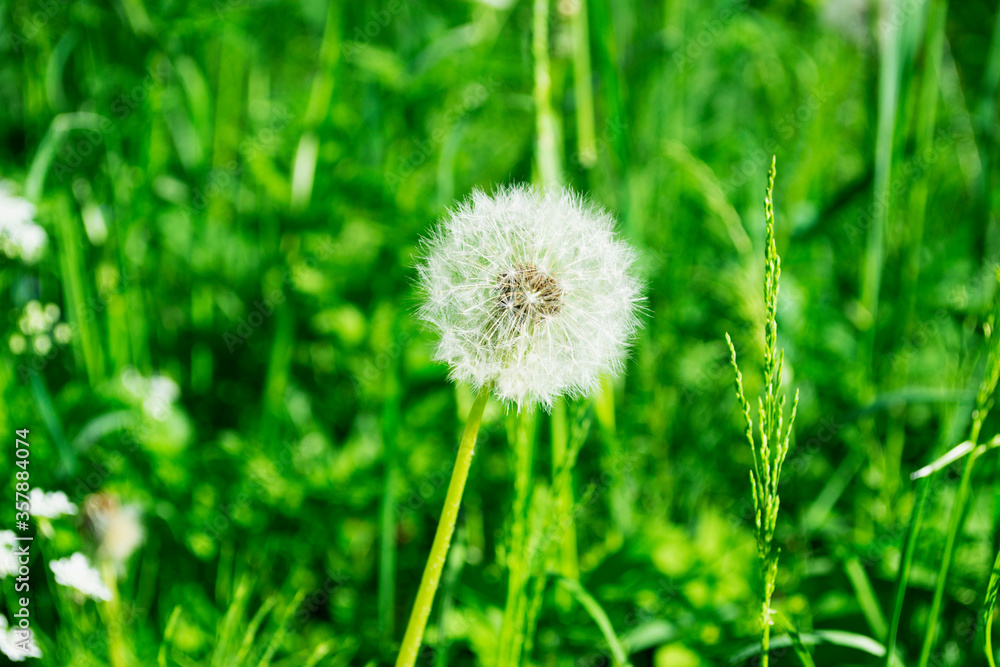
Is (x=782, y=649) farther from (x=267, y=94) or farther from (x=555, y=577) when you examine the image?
(x=267, y=94)

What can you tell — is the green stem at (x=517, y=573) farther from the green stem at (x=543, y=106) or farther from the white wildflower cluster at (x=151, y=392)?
the white wildflower cluster at (x=151, y=392)

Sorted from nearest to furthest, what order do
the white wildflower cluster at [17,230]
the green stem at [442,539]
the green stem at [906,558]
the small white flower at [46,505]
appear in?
1. the green stem at [442,539]
2. the green stem at [906,558]
3. the small white flower at [46,505]
4. the white wildflower cluster at [17,230]

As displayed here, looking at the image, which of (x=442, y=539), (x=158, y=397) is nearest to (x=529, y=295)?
(x=442, y=539)

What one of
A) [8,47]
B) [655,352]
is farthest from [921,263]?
[8,47]

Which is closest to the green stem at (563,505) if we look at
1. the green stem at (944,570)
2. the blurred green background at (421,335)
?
the blurred green background at (421,335)

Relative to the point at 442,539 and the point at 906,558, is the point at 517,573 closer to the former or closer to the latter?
the point at 442,539

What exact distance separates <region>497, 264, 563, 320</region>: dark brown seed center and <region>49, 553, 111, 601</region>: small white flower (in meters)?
0.85

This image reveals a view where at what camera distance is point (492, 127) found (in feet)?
11.3

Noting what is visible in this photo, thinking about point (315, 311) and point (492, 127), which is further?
point (492, 127)

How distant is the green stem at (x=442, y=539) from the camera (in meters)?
1.01

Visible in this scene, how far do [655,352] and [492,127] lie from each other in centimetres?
154

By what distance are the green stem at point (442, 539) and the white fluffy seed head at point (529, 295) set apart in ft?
0.26

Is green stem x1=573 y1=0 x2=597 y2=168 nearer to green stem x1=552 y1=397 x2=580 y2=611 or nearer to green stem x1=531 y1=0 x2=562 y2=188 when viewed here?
green stem x1=531 y1=0 x2=562 y2=188

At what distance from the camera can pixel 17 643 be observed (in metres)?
1.38
